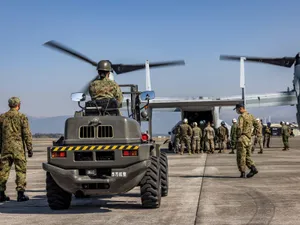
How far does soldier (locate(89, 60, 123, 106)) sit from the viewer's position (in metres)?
8.49

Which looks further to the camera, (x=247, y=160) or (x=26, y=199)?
(x=247, y=160)

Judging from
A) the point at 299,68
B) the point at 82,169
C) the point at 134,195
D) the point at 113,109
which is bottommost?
the point at 134,195

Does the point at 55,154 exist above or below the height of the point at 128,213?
above

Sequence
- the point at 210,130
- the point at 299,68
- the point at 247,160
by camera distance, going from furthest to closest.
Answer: the point at 299,68 → the point at 210,130 → the point at 247,160

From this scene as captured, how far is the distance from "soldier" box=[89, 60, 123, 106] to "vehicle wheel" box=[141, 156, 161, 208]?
1.35 meters

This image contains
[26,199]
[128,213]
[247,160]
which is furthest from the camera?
[247,160]

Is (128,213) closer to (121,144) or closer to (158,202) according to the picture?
(158,202)

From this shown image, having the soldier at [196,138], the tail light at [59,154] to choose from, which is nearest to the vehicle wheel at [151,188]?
the tail light at [59,154]

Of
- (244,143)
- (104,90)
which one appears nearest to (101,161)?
(104,90)

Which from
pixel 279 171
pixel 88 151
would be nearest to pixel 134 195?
pixel 88 151

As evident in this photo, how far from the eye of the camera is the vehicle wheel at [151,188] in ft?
25.8

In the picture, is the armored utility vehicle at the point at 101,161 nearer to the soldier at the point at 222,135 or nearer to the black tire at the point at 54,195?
the black tire at the point at 54,195

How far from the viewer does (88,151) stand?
7617 millimetres

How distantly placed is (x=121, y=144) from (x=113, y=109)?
0.76 m
